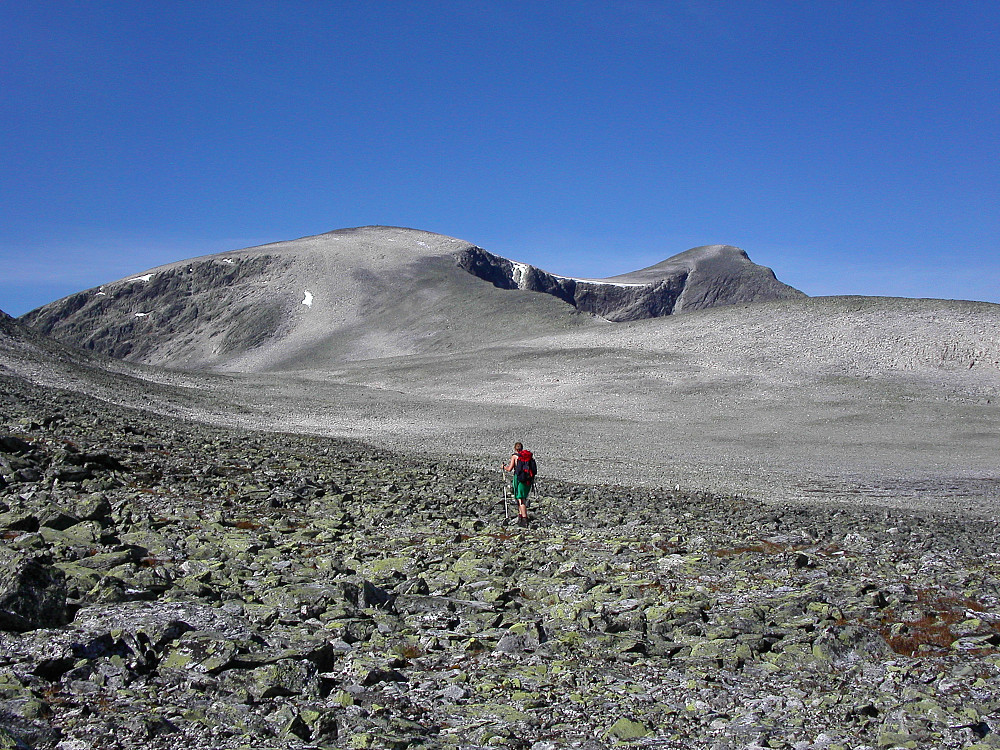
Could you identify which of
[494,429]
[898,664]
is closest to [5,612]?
[898,664]

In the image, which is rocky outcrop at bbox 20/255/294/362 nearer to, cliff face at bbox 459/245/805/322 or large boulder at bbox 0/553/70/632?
cliff face at bbox 459/245/805/322

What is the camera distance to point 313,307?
123 meters

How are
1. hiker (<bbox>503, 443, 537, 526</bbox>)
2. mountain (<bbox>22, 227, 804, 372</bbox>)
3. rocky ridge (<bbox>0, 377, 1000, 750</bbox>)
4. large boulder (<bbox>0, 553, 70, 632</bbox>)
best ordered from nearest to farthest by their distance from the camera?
rocky ridge (<bbox>0, 377, 1000, 750</bbox>) → large boulder (<bbox>0, 553, 70, 632</bbox>) → hiker (<bbox>503, 443, 537, 526</bbox>) → mountain (<bbox>22, 227, 804, 372</bbox>)

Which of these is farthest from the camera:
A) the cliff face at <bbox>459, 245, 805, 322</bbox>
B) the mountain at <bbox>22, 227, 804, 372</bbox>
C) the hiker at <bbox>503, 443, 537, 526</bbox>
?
the cliff face at <bbox>459, 245, 805, 322</bbox>

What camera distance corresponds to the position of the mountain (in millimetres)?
100438

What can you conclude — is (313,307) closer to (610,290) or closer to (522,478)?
(610,290)

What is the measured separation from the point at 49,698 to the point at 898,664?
689 cm

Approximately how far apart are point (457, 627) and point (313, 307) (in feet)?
390

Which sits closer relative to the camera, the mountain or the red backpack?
the red backpack

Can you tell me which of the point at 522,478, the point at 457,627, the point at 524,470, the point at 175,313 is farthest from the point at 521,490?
the point at 175,313

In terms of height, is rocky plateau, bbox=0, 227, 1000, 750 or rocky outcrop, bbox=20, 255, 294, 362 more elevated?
rocky outcrop, bbox=20, 255, 294, 362

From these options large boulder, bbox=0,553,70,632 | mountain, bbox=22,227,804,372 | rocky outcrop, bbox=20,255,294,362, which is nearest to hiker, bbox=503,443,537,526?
large boulder, bbox=0,553,70,632

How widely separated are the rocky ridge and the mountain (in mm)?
73901

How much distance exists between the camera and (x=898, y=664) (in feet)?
23.3
